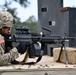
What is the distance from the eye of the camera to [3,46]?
108 inches

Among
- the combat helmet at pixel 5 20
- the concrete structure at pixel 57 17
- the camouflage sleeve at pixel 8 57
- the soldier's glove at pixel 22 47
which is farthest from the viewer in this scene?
the concrete structure at pixel 57 17

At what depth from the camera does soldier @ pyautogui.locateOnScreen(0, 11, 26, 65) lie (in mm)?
2635

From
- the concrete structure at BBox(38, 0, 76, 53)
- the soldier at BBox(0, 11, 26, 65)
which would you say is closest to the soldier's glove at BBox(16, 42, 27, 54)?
the soldier at BBox(0, 11, 26, 65)

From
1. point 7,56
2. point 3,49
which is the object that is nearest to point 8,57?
point 7,56

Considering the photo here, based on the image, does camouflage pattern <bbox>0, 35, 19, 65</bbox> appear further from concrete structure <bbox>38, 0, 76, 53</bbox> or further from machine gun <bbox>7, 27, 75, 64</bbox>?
concrete structure <bbox>38, 0, 76, 53</bbox>

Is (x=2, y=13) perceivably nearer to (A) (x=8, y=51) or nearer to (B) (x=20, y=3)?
(A) (x=8, y=51)

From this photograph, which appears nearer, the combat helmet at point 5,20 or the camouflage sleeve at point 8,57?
the camouflage sleeve at point 8,57

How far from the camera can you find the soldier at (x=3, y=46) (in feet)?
8.64

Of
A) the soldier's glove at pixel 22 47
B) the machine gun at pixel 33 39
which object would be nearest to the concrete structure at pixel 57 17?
the machine gun at pixel 33 39

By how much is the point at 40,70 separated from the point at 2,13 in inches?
31.8

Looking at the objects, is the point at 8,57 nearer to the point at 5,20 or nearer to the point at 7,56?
the point at 7,56

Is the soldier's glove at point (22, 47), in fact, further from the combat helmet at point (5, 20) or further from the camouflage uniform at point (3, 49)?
the combat helmet at point (5, 20)

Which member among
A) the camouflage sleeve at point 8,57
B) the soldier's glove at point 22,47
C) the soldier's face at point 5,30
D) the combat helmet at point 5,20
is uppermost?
the combat helmet at point 5,20

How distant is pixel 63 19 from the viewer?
13.7 feet
